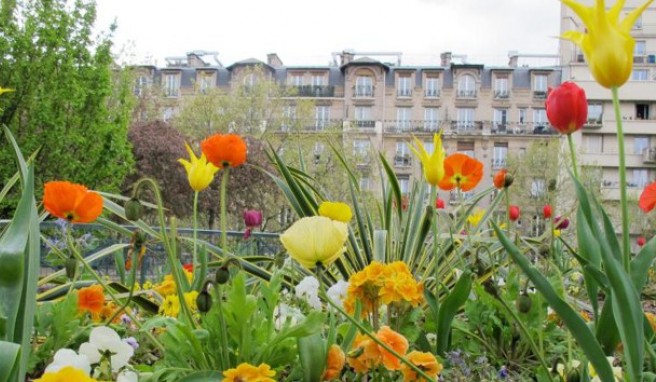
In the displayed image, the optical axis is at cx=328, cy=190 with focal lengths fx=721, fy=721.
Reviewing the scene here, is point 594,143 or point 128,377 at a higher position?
point 594,143

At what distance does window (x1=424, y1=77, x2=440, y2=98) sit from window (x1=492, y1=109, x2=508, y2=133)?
8.50 ft

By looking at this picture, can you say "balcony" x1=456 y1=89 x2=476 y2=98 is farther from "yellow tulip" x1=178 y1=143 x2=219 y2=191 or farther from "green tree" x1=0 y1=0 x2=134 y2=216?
"yellow tulip" x1=178 y1=143 x2=219 y2=191

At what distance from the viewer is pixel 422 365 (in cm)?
92

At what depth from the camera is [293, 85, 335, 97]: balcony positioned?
30.6 metres

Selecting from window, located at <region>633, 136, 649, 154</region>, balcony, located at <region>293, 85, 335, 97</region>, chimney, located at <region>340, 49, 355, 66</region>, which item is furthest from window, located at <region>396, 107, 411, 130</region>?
window, located at <region>633, 136, 649, 154</region>

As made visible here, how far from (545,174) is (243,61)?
14248 mm

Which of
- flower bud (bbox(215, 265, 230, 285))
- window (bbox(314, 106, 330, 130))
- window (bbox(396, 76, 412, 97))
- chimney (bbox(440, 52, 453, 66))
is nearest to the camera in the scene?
flower bud (bbox(215, 265, 230, 285))

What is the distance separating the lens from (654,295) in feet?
4.54

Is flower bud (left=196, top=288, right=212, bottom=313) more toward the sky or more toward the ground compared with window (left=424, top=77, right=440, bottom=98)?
more toward the ground

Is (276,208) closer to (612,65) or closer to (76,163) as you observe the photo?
(76,163)

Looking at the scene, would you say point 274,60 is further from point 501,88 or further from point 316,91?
point 501,88

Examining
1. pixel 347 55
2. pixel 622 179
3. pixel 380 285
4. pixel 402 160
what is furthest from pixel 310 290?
pixel 347 55

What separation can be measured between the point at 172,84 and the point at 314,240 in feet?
104

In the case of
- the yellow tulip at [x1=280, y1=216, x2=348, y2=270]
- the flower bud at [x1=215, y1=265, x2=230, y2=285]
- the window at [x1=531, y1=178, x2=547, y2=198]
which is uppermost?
the window at [x1=531, y1=178, x2=547, y2=198]
